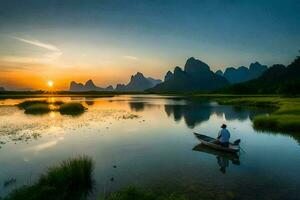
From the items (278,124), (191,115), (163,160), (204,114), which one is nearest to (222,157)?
(163,160)

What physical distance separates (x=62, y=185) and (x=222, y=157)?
1353 cm

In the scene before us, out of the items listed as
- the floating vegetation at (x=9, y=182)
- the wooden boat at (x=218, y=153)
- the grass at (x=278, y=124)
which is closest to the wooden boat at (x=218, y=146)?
the wooden boat at (x=218, y=153)

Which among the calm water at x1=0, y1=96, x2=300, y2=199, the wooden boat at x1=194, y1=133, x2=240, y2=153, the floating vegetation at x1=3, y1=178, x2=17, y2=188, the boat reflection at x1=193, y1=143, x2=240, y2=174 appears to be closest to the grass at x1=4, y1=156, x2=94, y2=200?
the calm water at x1=0, y1=96, x2=300, y2=199

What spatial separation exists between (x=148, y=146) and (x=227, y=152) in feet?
24.7

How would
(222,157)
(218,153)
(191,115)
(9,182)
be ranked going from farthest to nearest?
(191,115) → (218,153) → (222,157) → (9,182)

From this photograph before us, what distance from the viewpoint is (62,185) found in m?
14.1

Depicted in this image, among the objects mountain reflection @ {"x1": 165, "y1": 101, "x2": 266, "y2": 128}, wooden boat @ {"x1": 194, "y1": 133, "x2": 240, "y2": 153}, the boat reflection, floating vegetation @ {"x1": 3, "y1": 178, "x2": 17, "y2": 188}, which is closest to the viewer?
floating vegetation @ {"x1": 3, "y1": 178, "x2": 17, "y2": 188}

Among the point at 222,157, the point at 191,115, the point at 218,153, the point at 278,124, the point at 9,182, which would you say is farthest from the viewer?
the point at 191,115

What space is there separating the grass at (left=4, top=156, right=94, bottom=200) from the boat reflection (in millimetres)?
9135

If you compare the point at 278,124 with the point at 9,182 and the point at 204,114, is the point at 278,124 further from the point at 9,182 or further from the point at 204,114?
the point at 9,182

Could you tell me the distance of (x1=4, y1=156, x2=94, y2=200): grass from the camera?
12539 millimetres

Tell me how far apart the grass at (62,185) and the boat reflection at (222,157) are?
30.0 feet

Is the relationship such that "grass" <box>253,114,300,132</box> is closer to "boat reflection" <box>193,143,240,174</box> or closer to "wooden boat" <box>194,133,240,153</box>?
"wooden boat" <box>194,133,240,153</box>

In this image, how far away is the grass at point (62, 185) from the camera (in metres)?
12.5
